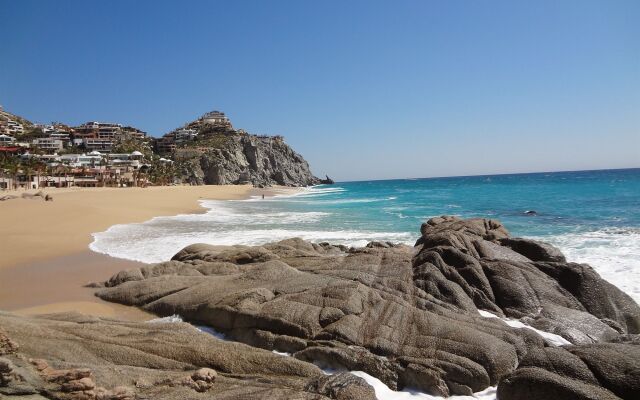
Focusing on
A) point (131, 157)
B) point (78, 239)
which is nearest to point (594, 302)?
point (78, 239)

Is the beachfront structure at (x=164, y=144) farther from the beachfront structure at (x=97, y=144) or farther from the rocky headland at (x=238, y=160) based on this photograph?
the beachfront structure at (x=97, y=144)

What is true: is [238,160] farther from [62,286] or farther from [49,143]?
[62,286]

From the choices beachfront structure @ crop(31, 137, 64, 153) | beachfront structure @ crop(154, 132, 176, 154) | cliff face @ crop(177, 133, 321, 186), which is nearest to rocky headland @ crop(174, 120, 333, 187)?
cliff face @ crop(177, 133, 321, 186)

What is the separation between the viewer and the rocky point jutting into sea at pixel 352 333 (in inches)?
220

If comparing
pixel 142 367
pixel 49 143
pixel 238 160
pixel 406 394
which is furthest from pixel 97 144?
pixel 406 394

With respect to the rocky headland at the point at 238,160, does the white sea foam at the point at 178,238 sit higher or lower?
lower

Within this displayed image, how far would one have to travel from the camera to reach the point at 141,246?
19.8 m

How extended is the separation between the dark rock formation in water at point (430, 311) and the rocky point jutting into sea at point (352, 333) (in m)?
0.03

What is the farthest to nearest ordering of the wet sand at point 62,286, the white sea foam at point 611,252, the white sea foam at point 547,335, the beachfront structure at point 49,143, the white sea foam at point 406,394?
the beachfront structure at point 49,143, the white sea foam at point 611,252, the wet sand at point 62,286, the white sea foam at point 547,335, the white sea foam at point 406,394

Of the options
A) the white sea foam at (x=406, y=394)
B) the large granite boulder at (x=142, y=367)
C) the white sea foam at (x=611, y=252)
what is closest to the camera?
the large granite boulder at (x=142, y=367)

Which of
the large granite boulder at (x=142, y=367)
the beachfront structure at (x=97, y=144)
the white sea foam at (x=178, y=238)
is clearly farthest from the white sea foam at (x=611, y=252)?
the beachfront structure at (x=97, y=144)

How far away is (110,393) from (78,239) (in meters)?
19.7

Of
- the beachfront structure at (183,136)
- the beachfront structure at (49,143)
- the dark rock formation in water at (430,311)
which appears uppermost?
the beachfront structure at (183,136)

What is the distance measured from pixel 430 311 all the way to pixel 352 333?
1.82m
